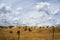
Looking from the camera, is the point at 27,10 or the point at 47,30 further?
the point at 27,10

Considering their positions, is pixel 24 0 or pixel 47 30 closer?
pixel 47 30

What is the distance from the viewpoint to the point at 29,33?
4.61 ft

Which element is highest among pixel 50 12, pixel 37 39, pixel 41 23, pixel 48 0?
pixel 48 0

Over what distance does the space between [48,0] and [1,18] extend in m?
0.48

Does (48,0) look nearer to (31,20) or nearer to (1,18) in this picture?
(31,20)

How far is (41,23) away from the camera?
57.1 inches

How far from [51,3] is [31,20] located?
25cm

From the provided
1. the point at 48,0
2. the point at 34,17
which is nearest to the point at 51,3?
the point at 48,0

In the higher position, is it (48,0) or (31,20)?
(48,0)

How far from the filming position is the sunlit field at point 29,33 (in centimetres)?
139

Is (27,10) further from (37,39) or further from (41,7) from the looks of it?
(37,39)

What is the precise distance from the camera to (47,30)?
1.39 m

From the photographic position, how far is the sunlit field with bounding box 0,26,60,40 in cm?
139

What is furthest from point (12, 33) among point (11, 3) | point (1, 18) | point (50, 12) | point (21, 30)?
point (50, 12)
